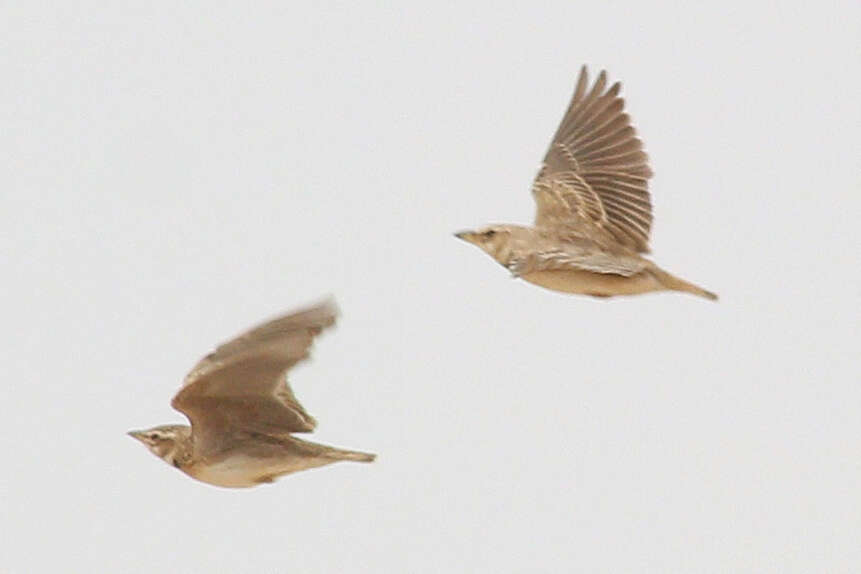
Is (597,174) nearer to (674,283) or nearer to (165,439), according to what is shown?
(674,283)

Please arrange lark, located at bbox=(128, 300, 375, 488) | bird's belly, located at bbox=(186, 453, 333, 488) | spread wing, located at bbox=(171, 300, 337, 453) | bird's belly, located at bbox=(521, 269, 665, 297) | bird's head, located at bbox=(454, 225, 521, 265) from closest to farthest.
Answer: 1. spread wing, located at bbox=(171, 300, 337, 453)
2. lark, located at bbox=(128, 300, 375, 488)
3. bird's belly, located at bbox=(186, 453, 333, 488)
4. bird's belly, located at bbox=(521, 269, 665, 297)
5. bird's head, located at bbox=(454, 225, 521, 265)

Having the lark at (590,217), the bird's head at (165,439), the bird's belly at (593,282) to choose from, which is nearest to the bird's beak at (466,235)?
the lark at (590,217)

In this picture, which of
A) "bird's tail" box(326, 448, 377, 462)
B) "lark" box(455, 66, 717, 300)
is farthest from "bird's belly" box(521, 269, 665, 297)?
"bird's tail" box(326, 448, 377, 462)

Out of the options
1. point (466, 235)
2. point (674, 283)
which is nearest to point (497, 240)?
point (466, 235)

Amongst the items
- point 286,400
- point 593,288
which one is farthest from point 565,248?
point 286,400

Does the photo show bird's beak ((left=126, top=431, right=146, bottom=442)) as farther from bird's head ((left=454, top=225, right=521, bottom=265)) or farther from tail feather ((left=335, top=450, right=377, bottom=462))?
bird's head ((left=454, top=225, right=521, bottom=265))

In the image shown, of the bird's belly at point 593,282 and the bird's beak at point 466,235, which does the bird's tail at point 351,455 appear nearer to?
the bird's belly at point 593,282

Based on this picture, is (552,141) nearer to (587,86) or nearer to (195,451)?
(587,86)
